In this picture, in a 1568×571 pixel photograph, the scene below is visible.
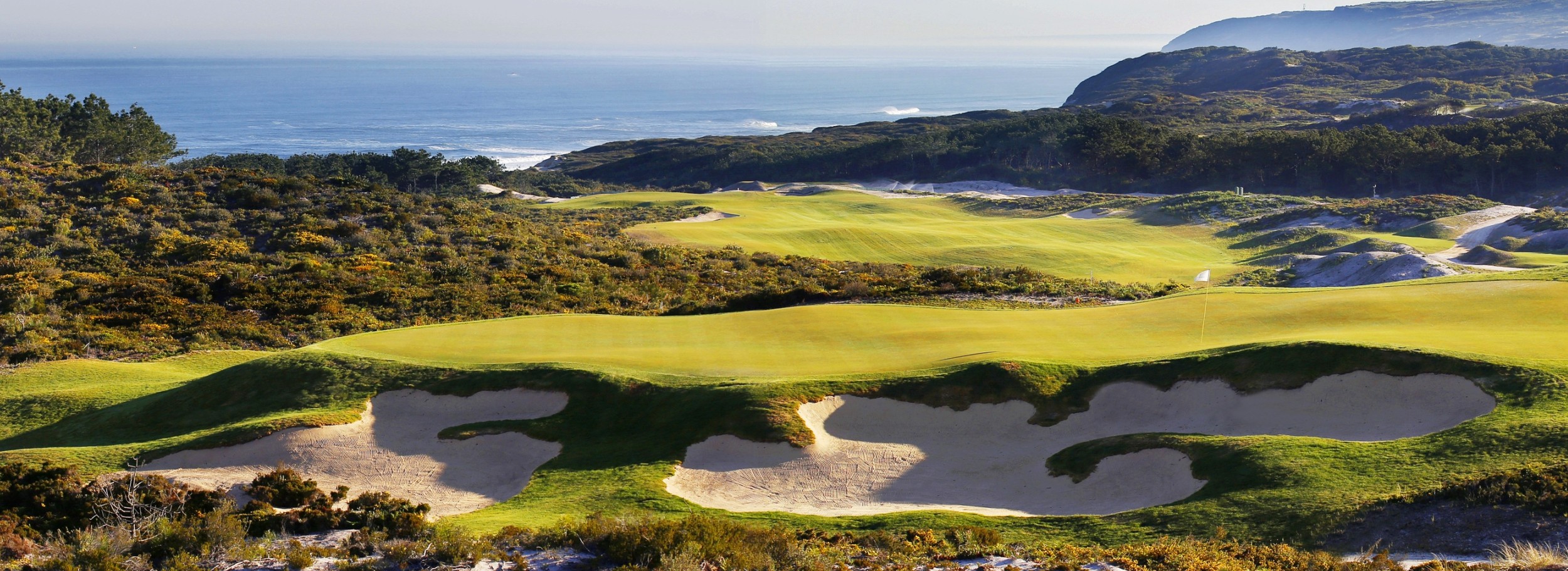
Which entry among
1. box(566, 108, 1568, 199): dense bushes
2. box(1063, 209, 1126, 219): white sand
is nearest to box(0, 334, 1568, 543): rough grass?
box(1063, 209, 1126, 219): white sand

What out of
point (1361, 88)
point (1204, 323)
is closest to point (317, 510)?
point (1204, 323)

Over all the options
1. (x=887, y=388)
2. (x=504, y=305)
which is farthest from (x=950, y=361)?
(x=504, y=305)

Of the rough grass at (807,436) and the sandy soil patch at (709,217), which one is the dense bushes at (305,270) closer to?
the rough grass at (807,436)

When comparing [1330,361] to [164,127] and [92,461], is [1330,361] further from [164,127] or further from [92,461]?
[164,127]

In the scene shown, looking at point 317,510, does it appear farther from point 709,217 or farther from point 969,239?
point 709,217

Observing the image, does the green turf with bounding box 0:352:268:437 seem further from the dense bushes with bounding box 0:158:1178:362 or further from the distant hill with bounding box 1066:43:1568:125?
the distant hill with bounding box 1066:43:1568:125

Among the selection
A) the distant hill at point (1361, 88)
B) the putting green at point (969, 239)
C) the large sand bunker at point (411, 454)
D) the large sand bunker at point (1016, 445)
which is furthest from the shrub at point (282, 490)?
the distant hill at point (1361, 88)
